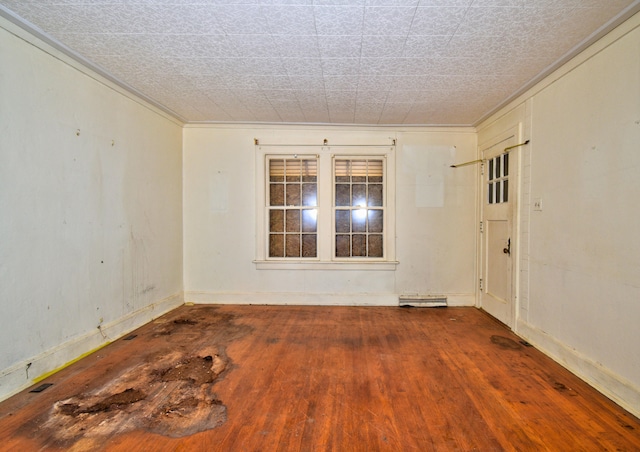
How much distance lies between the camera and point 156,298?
397cm

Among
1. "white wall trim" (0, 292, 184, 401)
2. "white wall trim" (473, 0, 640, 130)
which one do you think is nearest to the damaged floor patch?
"white wall trim" (0, 292, 184, 401)

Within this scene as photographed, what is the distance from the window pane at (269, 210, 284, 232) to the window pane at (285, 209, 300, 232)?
94 mm

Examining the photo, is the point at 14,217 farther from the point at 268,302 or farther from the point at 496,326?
the point at 496,326

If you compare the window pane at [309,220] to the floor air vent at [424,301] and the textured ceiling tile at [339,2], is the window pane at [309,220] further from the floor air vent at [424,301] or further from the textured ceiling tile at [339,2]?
the textured ceiling tile at [339,2]

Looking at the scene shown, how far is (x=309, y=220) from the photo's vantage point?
185 inches

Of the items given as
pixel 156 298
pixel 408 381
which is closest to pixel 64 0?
pixel 156 298

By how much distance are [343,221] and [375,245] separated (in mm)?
621

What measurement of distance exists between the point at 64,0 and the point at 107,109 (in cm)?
129

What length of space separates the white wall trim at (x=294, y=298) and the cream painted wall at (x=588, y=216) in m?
1.87

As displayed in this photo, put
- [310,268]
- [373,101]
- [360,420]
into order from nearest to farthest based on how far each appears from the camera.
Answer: [360,420]
[373,101]
[310,268]

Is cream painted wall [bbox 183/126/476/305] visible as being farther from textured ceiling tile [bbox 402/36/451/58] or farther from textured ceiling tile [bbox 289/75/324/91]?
textured ceiling tile [bbox 402/36/451/58]

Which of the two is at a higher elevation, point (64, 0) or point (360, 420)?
point (64, 0)

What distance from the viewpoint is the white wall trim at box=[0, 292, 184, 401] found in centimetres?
223

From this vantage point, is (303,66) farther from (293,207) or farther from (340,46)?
(293,207)
